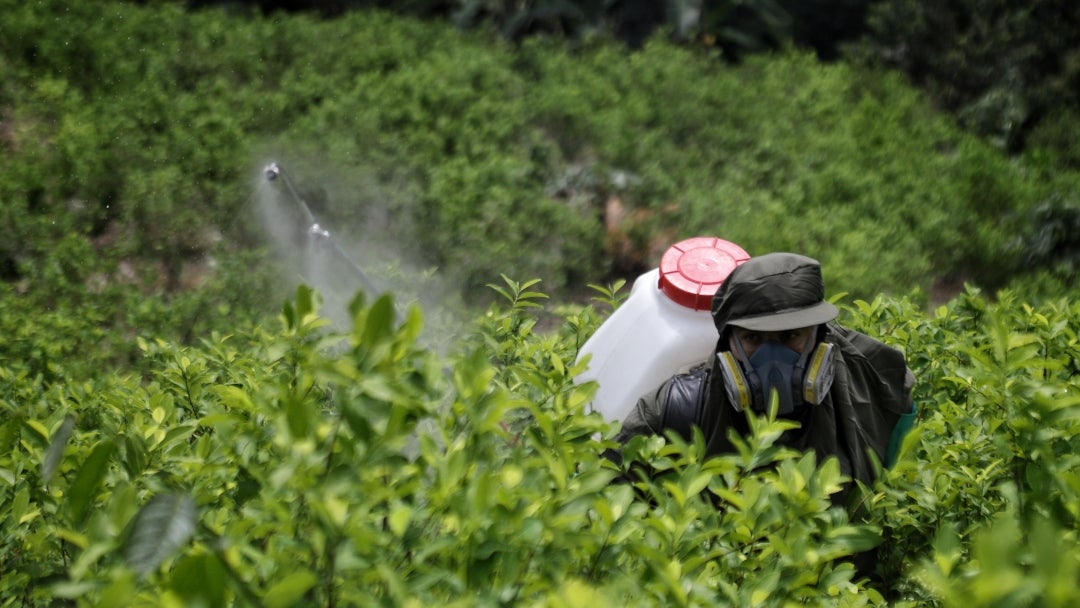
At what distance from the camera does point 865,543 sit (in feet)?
5.31

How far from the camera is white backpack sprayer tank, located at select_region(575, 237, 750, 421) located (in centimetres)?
295

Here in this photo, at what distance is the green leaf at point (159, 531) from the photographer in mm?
1079

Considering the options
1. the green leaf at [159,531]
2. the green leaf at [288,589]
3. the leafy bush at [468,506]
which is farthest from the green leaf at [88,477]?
the green leaf at [288,589]

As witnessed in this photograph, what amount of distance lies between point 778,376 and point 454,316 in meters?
3.12

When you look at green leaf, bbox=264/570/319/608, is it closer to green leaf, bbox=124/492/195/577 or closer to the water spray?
green leaf, bbox=124/492/195/577

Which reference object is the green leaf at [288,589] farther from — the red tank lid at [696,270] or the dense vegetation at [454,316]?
the red tank lid at [696,270]

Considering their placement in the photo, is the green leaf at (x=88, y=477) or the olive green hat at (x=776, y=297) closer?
the green leaf at (x=88, y=477)

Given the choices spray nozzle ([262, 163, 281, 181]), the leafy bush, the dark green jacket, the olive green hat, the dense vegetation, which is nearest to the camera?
the leafy bush

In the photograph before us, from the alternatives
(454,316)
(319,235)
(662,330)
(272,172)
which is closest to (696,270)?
(662,330)

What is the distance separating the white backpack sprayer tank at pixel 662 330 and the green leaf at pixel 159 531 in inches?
75.6

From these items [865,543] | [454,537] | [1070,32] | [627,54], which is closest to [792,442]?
[865,543]

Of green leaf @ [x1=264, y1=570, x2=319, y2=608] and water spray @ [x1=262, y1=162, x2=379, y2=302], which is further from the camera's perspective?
water spray @ [x1=262, y1=162, x2=379, y2=302]

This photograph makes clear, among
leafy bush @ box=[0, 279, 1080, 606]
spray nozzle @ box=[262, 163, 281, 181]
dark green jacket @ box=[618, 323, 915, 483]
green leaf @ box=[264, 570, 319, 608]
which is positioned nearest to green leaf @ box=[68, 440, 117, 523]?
leafy bush @ box=[0, 279, 1080, 606]

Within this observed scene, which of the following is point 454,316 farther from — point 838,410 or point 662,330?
point 838,410
